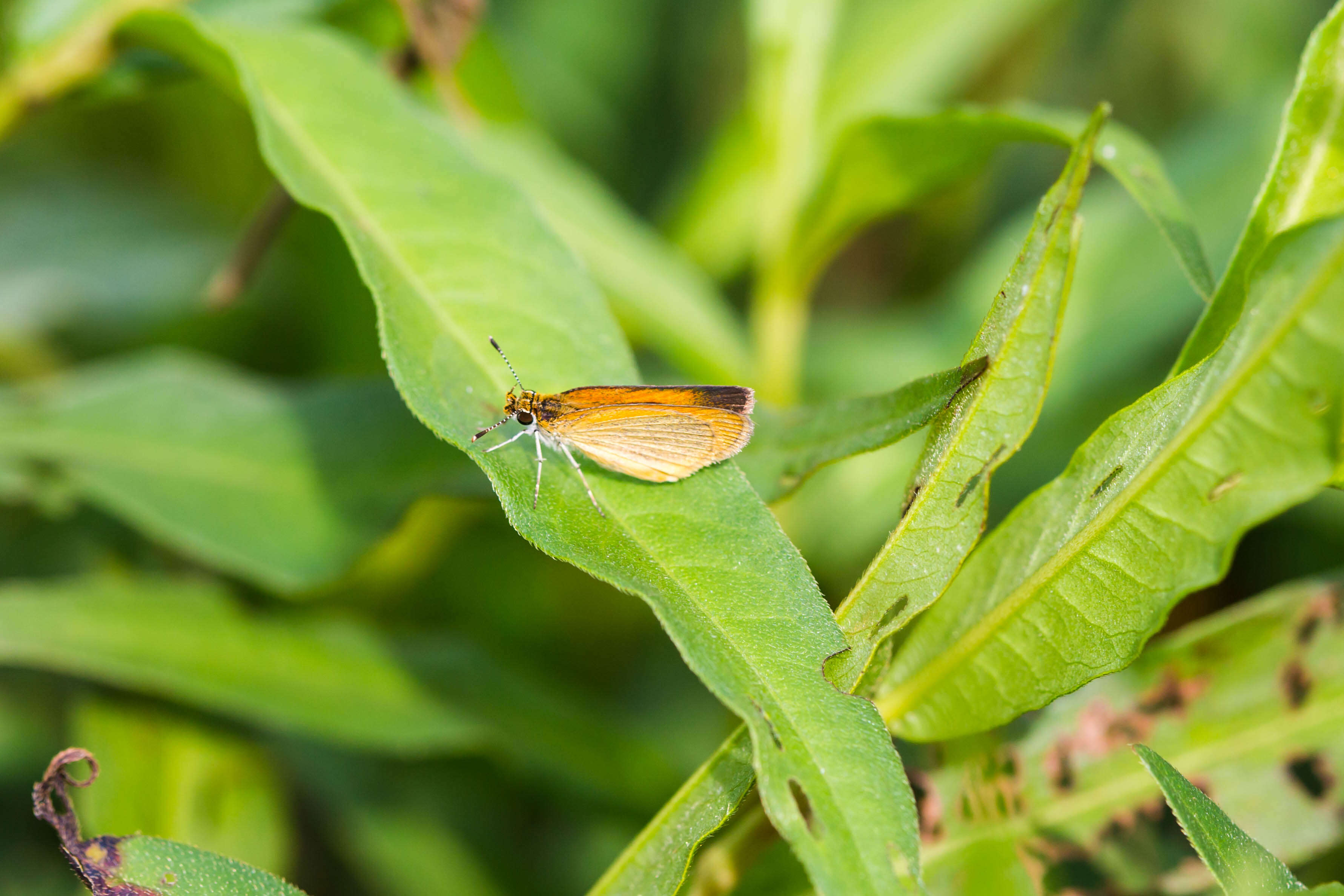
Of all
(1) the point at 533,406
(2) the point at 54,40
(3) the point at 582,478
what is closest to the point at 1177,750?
(3) the point at 582,478

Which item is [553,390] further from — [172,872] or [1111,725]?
[1111,725]

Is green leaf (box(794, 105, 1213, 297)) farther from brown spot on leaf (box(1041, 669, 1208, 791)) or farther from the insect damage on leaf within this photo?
the insect damage on leaf

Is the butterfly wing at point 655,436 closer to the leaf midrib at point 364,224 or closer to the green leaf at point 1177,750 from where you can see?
the leaf midrib at point 364,224

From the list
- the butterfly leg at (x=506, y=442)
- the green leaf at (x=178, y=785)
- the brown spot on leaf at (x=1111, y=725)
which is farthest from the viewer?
the green leaf at (x=178, y=785)

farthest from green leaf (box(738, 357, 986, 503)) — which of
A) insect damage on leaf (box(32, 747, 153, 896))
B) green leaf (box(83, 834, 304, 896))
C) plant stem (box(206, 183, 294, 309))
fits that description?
plant stem (box(206, 183, 294, 309))

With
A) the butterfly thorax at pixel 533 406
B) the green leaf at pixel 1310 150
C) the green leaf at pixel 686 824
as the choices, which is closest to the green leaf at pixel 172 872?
the green leaf at pixel 686 824

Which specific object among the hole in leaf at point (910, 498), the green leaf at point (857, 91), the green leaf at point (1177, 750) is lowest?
the green leaf at point (1177, 750)
